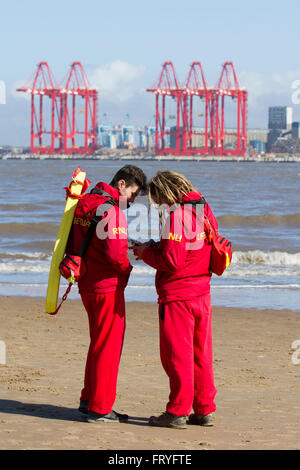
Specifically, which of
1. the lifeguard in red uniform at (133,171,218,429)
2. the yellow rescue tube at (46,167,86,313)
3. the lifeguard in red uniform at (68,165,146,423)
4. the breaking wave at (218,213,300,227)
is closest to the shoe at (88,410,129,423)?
the lifeguard in red uniform at (68,165,146,423)

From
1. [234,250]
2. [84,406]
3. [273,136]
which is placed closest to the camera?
[84,406]

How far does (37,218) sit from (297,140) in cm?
13074

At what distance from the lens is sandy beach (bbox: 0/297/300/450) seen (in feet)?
11.0

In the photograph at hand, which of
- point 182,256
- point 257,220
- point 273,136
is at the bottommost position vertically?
point 257,220

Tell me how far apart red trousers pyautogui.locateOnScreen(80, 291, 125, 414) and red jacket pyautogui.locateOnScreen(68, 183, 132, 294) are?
0.05m

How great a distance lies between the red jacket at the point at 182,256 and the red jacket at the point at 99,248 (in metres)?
0.14

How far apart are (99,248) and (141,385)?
51.6 inches

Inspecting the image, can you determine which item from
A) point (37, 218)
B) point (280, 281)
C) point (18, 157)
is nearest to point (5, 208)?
point (37, 218)

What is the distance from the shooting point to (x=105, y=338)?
3506mm

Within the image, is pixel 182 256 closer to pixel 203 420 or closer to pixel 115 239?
pixel 115 239

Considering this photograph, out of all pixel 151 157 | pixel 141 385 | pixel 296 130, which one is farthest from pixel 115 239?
pixel 296 130

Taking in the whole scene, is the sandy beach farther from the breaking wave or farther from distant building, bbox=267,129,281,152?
distant building, bbox=267,129,281,152

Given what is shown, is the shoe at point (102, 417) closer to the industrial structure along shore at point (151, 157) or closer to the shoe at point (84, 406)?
the shoe at point (84, 406)

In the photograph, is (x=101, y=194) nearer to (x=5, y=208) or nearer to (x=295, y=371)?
(x=295, y=371)
